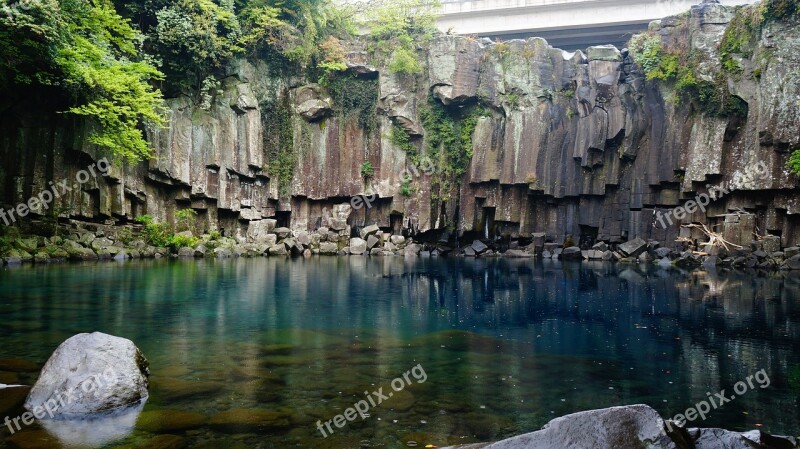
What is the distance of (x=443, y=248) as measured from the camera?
39.5m

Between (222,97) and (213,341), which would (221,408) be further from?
(222,97)

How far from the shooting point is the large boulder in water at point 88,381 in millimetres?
5684

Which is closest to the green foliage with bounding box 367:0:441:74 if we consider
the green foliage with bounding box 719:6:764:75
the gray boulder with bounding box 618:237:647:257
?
the green foliage with bounding box 719:6:764:75

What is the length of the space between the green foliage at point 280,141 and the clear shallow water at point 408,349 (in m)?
19.5

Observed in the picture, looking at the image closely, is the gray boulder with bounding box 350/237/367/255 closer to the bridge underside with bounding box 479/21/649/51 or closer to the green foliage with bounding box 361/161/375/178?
the green foliage with bounding box 361/161/375/178

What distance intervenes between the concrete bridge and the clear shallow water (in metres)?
27.4

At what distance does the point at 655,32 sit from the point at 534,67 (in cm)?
765

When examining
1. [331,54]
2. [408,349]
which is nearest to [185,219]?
[331,54]

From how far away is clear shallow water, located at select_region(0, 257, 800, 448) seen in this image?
5.73m

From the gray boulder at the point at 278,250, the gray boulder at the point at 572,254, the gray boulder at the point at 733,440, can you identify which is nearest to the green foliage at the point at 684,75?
the gray boulder at the point at 572,254

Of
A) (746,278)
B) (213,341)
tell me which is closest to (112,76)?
(213,341)

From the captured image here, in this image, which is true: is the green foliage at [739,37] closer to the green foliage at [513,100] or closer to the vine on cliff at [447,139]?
the green foliage at [513,100]

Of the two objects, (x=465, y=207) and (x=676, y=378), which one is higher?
(x=465, y=207)

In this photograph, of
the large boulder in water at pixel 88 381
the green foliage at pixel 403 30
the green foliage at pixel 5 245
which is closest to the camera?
the large boulder in water at pixel 88 381
